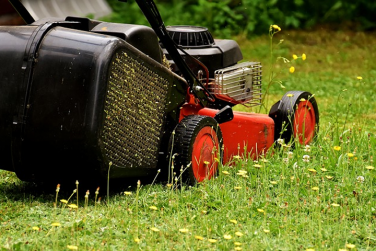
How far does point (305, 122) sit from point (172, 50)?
1.18 m

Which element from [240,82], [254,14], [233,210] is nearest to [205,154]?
[233,210]

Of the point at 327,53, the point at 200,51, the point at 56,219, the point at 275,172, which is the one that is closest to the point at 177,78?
the point at 200,51

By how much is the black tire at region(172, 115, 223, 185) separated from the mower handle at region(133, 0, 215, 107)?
18cm

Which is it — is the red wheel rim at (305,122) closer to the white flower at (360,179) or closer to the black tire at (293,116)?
the black tire at (293,116)

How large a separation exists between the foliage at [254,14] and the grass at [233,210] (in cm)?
409

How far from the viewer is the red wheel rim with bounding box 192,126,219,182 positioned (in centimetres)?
356

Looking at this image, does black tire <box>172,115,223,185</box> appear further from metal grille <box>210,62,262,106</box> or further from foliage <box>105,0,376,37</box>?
foliage <box>105,0,376,37</box>

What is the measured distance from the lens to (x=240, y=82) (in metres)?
4.12

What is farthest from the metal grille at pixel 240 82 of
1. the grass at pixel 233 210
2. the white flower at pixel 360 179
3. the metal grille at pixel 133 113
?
the white flower at pixel 360 179

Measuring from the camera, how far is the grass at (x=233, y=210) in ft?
9.30

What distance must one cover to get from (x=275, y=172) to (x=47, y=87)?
4.23 ft

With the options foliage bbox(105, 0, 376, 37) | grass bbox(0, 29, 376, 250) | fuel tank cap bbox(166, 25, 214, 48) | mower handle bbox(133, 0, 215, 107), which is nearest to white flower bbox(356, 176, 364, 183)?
grass bbox(0, 29, 376, 250)

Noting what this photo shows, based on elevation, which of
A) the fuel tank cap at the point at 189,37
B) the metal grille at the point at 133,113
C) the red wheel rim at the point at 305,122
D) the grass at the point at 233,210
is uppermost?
the fuel tank cap at the point at 189,37

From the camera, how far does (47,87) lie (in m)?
3.09
